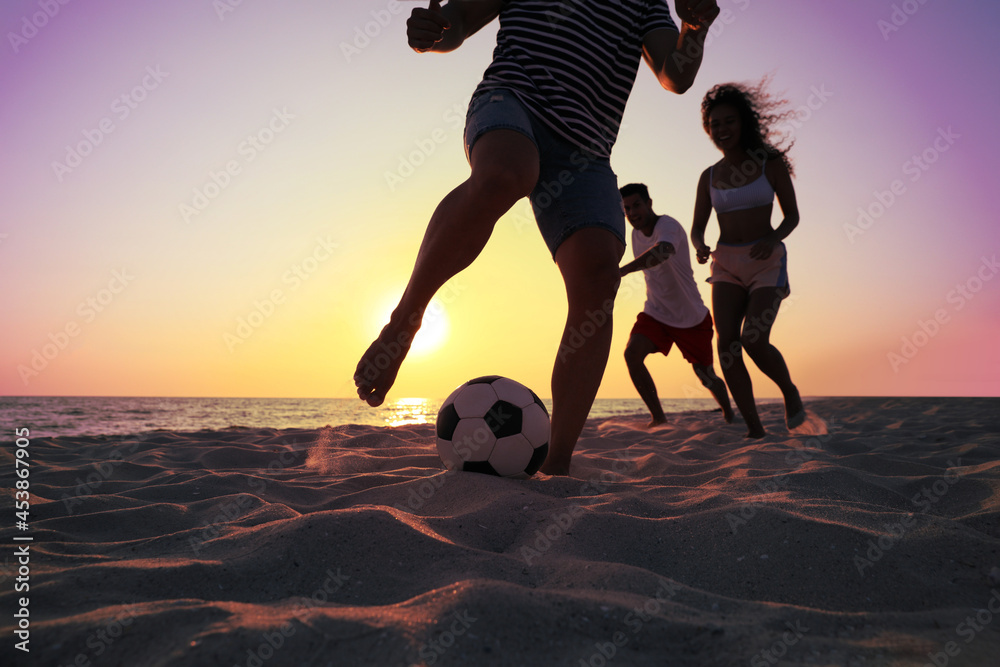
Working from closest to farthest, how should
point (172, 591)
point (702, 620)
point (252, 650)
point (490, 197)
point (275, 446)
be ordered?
point (252, 650) → point (702, 620) → point (172, 591) → point (490, 197) → point (275, 446)

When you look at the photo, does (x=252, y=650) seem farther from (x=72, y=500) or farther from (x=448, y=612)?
(x=72, y=500)

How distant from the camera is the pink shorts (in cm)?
371

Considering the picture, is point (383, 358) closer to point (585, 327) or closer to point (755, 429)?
point (585, 327)

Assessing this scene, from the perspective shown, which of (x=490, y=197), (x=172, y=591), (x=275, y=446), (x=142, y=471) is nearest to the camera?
(x=172, y=591)

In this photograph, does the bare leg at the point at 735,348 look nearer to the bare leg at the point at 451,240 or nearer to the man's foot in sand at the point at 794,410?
the man's foot in sand at the point at 794,410

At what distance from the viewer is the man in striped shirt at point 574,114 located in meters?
1.98

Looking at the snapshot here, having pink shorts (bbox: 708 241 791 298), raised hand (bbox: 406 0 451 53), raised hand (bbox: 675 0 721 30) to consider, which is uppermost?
raised hand (bbox: 675 0 721 30)

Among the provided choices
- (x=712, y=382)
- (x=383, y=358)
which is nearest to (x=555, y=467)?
(x=383, y=358)

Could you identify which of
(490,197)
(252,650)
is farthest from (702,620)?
(490,197)

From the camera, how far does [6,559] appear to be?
1230mm

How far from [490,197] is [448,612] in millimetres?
1257

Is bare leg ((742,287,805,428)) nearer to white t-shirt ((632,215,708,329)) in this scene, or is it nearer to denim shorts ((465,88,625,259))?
white t-shirt ((632,215,708,329))

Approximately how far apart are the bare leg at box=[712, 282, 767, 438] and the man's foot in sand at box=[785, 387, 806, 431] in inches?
9.8
